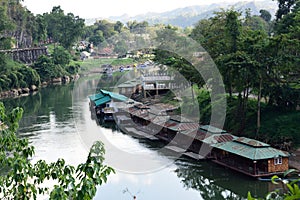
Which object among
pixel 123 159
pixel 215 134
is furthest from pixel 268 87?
pixel 123 159

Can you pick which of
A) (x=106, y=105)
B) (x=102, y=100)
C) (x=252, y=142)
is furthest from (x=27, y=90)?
(x=252, y=142)

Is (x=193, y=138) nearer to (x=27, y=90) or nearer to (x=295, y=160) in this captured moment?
(x=295, y=160)

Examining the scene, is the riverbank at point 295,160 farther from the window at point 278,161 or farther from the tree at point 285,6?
the tree at point 285,6

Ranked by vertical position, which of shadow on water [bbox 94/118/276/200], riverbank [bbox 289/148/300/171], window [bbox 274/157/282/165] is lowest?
shadow on water [bbox 94/118/276/200]

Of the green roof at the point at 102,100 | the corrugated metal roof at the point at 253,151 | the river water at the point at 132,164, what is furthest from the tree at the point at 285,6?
the corrugated metal roof at the point at 253,151

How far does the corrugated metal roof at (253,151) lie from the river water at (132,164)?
2.67 feet

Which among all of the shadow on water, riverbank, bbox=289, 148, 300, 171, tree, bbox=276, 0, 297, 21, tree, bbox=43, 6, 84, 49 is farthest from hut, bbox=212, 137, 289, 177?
tree, bbox=43, 6, 84, 49

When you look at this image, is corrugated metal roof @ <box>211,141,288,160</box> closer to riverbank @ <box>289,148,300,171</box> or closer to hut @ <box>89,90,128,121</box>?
riverbank @ <box>289,148,300,171</box>

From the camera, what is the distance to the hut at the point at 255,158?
16.6 m

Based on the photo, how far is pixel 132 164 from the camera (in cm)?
1905

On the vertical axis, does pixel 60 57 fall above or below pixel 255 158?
above

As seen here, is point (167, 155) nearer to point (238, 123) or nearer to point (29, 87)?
point (238, 123)

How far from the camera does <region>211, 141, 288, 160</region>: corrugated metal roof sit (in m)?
16.6

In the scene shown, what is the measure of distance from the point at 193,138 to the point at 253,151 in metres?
4.19
